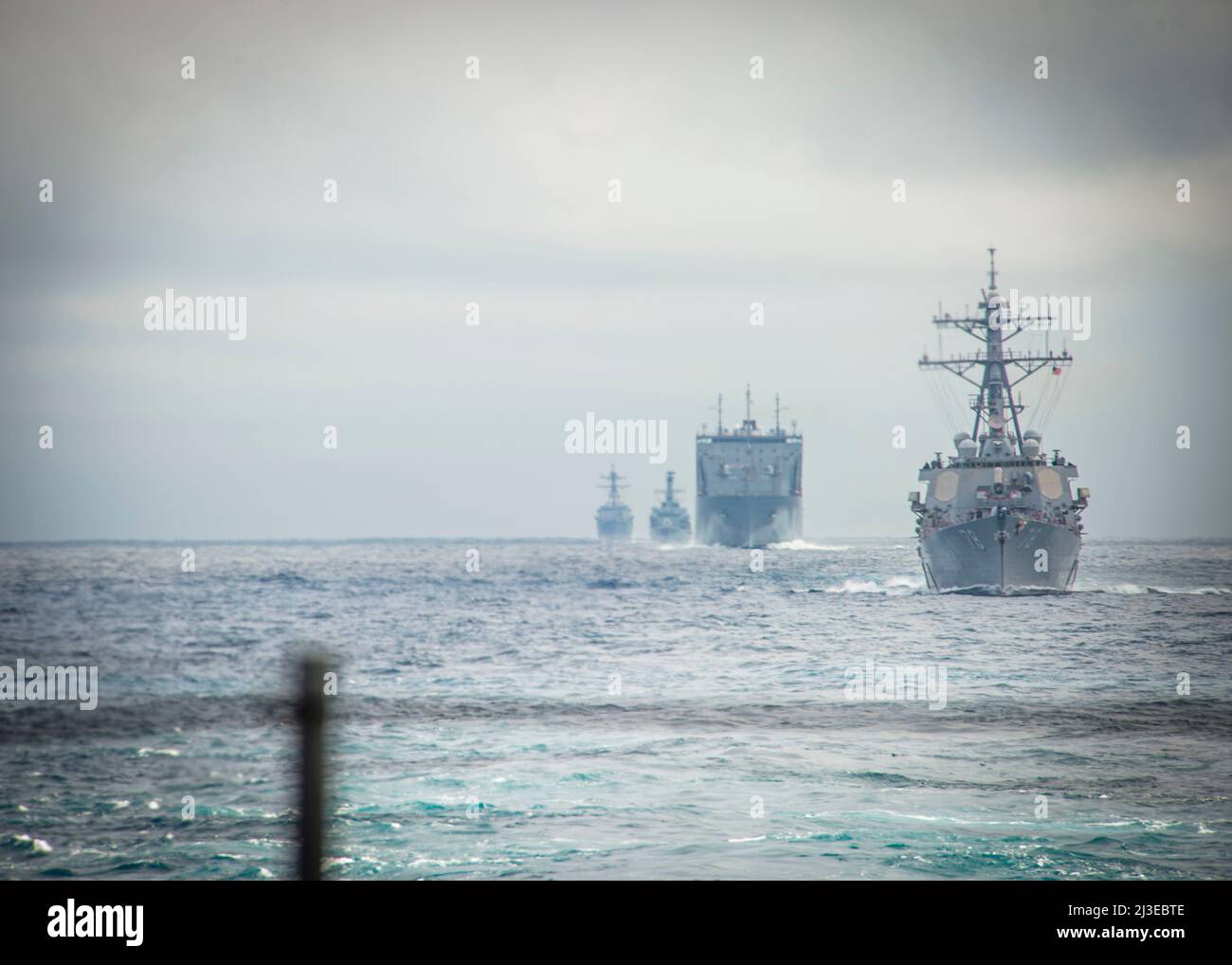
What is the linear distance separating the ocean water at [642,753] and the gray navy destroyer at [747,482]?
310ft

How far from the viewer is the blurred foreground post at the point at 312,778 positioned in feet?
23.8

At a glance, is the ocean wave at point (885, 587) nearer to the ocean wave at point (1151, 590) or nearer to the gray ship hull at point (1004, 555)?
the gray ship hull at point (1004, 555)

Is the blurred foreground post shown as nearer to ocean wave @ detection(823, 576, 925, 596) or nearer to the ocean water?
the ocean water

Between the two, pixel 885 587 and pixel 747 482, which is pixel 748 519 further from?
pixel 885 587

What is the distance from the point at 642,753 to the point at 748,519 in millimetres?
126161

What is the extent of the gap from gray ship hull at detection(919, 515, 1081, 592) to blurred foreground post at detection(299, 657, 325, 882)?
180ft

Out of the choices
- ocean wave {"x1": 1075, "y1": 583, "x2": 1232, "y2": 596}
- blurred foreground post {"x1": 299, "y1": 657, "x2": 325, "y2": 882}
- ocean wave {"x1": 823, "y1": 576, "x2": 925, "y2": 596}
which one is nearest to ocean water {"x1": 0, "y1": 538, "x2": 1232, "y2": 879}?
blurred foreground post {"x1": 299, "y1": 657, "x2": 325, "y2": 882}

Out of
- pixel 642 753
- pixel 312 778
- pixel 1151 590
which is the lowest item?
pixel 1151 590

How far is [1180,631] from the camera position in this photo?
47750 millimetres

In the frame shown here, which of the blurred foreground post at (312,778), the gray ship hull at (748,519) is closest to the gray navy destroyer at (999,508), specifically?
the blurred foreground post at (312,778)

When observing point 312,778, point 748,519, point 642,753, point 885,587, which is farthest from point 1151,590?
point 312,778

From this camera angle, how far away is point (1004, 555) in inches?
2317

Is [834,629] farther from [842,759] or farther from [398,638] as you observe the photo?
[842,759]
